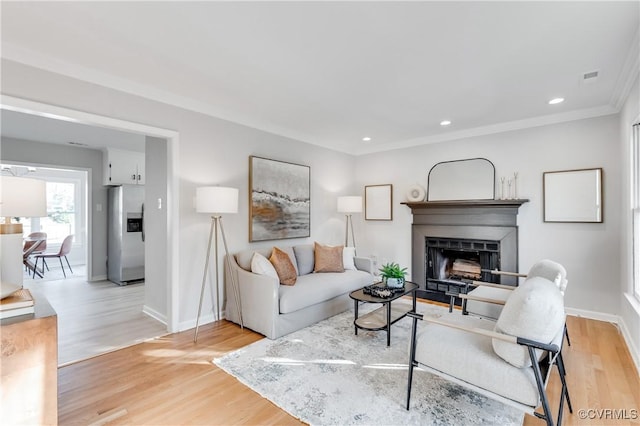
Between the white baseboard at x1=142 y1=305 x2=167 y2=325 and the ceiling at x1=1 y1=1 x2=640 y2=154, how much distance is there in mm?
2494

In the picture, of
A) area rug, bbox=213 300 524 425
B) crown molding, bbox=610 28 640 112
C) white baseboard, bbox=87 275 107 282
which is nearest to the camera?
area rug, bbox=213 300 524 425

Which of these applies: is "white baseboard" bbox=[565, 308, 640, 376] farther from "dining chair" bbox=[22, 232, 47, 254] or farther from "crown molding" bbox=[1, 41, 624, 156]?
"dining chair" bbox=[22, 232, 47, 254]

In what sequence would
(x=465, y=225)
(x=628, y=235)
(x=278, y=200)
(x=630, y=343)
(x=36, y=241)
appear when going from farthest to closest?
(x=36, y=241)
(x=465, y=225)
(x=278, y=200)
(x=628, y=235)
(x=630, y=343)

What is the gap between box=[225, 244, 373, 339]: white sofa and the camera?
3133 millimetres

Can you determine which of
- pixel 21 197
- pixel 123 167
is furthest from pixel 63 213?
pixel 21 197

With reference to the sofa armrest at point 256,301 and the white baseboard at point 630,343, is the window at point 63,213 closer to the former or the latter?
the sofa armrest at point 256,301

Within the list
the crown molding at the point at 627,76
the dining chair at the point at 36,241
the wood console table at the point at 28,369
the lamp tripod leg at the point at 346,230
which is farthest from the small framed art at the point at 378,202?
the dining chair at the point at 36,241

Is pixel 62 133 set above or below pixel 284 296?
above

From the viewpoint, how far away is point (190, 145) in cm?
346

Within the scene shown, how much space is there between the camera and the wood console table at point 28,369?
59.2 inches

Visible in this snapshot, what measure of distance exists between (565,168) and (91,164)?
7.93m

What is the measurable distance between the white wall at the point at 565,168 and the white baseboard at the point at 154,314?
4274mm

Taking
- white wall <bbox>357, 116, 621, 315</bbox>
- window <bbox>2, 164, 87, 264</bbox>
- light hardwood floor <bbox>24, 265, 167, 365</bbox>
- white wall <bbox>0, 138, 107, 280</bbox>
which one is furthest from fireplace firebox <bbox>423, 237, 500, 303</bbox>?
window <bbox>2, 164, 87, 264</bbox>

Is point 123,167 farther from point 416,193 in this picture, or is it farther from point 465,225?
point 465,225
